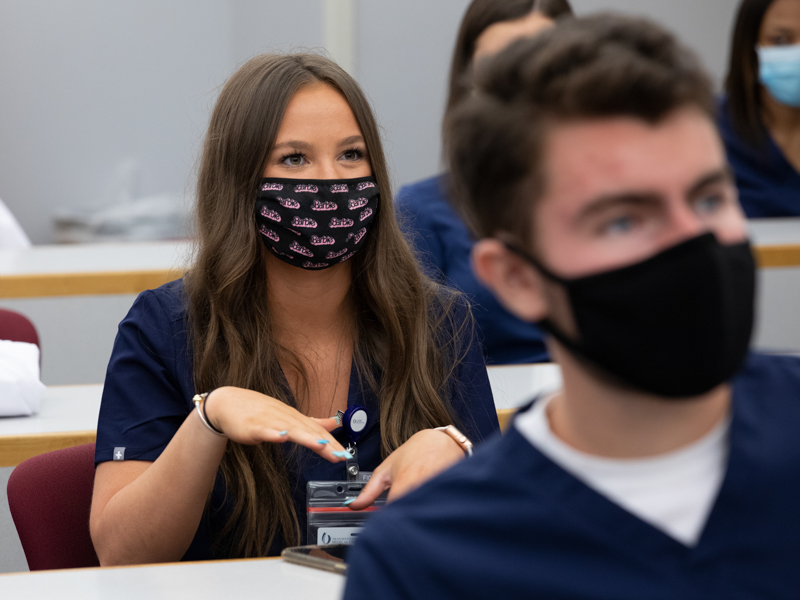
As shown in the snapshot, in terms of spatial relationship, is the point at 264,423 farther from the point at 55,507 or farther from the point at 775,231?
the point at 775,231

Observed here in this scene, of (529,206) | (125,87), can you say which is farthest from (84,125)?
(529,206)

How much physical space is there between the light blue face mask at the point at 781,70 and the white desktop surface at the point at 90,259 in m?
1.81

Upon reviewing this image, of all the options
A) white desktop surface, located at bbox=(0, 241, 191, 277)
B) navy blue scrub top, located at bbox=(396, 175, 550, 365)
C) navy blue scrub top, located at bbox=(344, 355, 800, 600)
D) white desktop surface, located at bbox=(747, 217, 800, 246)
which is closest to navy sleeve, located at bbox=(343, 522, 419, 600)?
navy blue scrub top, located at bbox=(344, 355, 800, 600)

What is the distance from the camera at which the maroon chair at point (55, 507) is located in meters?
1.34

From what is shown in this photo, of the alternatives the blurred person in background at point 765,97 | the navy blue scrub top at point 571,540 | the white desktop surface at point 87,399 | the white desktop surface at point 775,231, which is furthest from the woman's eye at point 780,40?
the navy blue scrub top at point 571,540

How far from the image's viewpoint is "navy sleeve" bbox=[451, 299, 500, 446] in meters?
1.50

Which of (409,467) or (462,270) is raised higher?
(409,467)

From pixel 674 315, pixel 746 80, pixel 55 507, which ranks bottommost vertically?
pixel 55 507

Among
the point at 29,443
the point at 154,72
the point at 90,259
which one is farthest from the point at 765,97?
the point at 154,72

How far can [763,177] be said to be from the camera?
2.78 metres

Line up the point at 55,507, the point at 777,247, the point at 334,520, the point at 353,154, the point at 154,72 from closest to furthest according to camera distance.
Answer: the point at 334,520 → the point at 55,507 → the point at 353,154 → the point at 777,247 → the point at 154,72

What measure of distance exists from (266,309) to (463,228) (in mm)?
842

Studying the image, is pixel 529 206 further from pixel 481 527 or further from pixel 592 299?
pixel 481 527

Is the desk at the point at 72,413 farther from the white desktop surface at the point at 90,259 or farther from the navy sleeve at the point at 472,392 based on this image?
the white desktop surface at the point at 90,259
